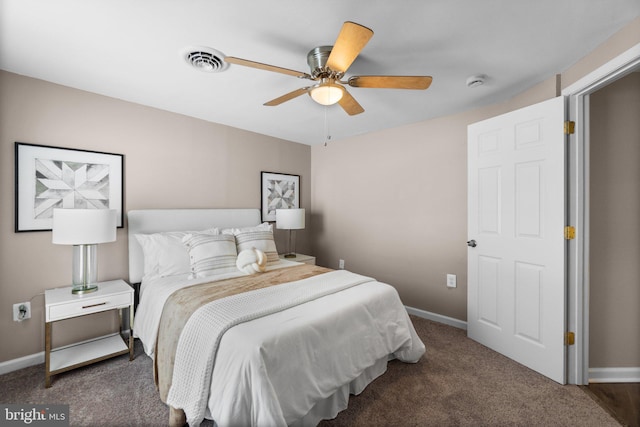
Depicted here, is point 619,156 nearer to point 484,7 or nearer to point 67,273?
point 484,7

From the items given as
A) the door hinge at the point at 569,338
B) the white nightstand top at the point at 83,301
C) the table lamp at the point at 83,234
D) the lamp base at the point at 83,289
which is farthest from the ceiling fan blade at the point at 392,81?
the lamp base at the point at 83,289

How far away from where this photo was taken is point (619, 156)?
2146 mm

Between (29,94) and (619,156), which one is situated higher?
(29,94)

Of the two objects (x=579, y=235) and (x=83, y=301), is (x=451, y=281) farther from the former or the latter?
(x=83, y=301)

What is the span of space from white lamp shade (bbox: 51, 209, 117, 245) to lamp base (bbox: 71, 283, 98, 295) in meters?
0.41

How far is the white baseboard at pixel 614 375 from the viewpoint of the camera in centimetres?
217

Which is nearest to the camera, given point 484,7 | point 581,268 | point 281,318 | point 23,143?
point 484,7

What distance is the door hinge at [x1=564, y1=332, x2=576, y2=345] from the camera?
6.82ft

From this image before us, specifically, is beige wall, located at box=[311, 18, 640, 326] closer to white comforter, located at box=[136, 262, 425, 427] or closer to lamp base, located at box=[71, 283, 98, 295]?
white comforter, located at box=[136, 262, 425, 427]

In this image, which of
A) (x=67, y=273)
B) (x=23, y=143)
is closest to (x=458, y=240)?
(x=67, y=273)

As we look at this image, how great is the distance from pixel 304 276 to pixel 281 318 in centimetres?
86

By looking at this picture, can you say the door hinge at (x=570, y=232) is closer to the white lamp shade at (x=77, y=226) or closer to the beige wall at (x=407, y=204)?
the beige wall at (x=407, y=204)

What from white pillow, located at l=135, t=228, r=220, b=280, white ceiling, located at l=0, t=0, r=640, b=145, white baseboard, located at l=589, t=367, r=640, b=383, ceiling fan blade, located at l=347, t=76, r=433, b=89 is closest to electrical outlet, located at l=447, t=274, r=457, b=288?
white baseboard, located at l=589, t=367, r=640, b=383

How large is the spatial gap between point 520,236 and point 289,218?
101 inches
